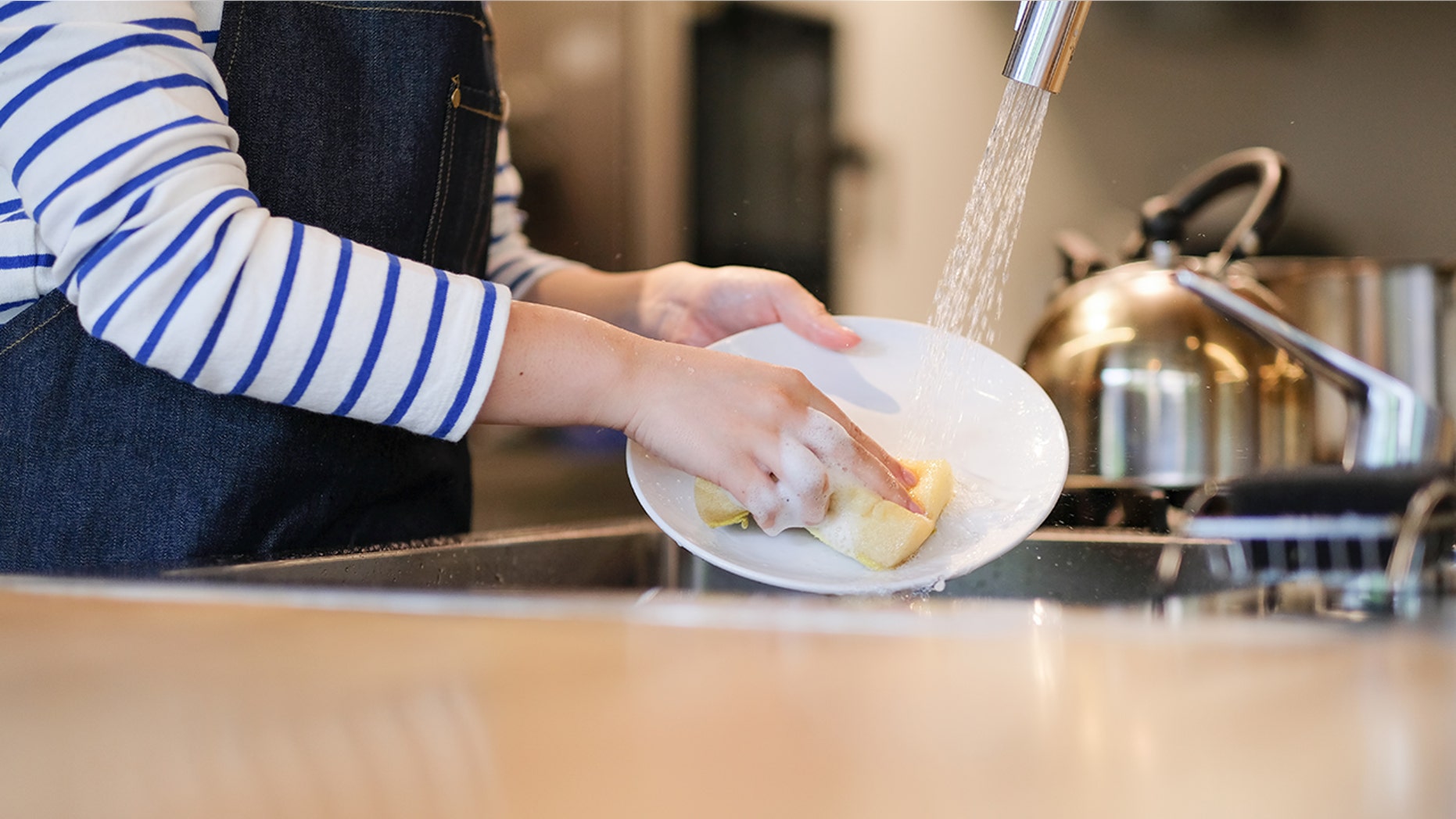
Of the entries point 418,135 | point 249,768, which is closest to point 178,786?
point 249,768

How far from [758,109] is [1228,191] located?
934 mm

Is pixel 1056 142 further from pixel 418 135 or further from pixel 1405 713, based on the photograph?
pixel 1405 713

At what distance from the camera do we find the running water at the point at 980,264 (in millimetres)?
633

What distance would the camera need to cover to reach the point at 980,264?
71cm

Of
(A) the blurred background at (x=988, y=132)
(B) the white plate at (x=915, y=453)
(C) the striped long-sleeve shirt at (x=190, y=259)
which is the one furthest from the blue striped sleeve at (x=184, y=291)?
(A) the blurred background at (x=988, y=132)

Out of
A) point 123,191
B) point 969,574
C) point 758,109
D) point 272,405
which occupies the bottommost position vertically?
point 969,574

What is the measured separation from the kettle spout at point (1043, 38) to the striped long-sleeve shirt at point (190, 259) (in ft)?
0.84

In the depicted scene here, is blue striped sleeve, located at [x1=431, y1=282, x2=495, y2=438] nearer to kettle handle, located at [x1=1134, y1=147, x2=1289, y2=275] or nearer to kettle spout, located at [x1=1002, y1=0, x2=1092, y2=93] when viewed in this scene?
kettle spout, located at [x1=1002, y1=0, x2=1092, y2=93]

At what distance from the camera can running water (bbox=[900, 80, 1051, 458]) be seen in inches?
24.9

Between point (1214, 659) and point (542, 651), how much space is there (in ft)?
0.41

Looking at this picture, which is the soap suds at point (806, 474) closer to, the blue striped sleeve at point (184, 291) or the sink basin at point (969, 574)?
the sink basin at point (969, 574)

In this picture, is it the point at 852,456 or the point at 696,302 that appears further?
the point at 696,302

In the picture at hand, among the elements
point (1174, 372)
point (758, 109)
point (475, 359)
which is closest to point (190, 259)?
point (475, 359)

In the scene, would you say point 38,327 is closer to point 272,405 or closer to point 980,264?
point 272,405
